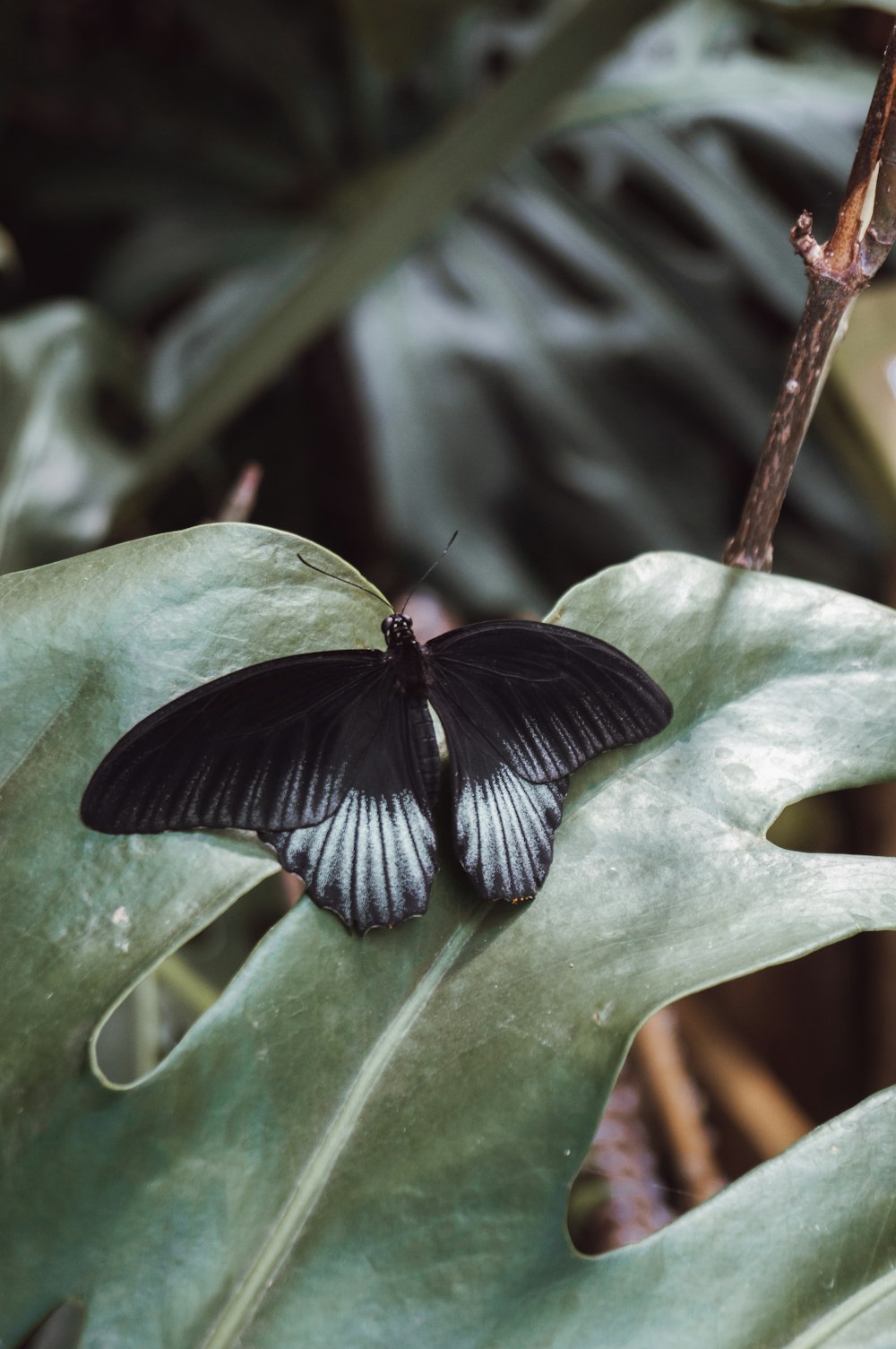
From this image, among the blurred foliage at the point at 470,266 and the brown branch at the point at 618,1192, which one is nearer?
the brown branch at the point at 618,1192

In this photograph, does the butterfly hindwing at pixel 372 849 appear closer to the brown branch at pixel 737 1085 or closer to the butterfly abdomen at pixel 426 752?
the butterfly abdomen at pixel 426 752

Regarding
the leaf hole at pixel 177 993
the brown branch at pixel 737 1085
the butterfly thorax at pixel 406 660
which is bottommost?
the brown branch at pixel 737 1085

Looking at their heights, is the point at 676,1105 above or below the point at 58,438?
below

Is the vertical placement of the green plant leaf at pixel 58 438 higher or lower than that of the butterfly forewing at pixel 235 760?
lower

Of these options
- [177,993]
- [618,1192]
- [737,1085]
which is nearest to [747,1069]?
[737,1085]

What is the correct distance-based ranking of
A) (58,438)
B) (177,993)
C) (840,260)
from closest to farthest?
1. (840,260)
2. (177,993)
3. (58,438)

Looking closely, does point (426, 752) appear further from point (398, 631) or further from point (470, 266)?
point (470, 266)

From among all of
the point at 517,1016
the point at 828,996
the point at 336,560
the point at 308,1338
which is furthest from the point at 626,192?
the point at 308,1338

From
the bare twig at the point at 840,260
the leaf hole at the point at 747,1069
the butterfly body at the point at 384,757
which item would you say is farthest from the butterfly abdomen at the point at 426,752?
the leaf hole at the point at 747,1069
